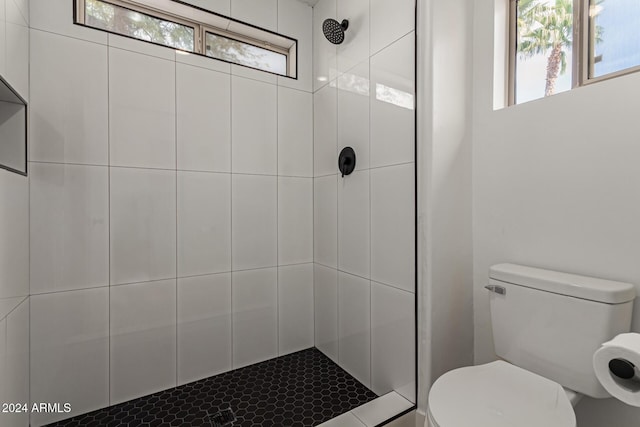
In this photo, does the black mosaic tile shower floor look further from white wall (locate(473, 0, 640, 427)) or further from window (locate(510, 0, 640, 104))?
window (locate(510, 0, 640, 104))

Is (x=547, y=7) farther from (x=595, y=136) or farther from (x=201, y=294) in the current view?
(x=201, y=294)

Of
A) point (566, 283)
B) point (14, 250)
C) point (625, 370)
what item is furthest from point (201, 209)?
point (625, 370)

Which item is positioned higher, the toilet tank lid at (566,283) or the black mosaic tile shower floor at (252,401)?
the toilet tank lid at (566,283)

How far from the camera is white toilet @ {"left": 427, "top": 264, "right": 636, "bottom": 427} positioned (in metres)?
0.87

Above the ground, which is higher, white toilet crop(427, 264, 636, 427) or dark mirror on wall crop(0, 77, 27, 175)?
dark mirror on wall crop(0, 77, 27, 175)

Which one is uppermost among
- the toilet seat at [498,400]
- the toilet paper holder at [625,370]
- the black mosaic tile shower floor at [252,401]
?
the toilet paper holder at [625,370]

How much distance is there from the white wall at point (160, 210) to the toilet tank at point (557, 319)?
1126 millimetres

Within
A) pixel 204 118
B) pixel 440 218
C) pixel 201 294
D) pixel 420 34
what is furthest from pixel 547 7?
pixel 201 294

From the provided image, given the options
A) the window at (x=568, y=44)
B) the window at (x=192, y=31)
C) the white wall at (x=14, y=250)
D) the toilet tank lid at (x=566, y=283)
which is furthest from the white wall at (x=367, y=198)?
the white wall at (x=14, y=250)

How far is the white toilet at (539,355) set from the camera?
2.84ft

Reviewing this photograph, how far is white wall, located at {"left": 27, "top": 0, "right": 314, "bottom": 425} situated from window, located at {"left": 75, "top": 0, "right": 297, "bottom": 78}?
0.07 meters

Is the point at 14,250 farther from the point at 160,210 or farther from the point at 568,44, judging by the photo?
the point at 568,44

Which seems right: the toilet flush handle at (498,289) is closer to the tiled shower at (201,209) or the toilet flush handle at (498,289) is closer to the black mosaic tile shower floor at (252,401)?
the tiled shower at (201,209)

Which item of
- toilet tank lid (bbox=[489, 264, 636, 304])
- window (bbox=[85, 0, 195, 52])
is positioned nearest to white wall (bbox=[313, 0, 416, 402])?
toilet tank lid (bbox=[489, 264, 636, 304])
